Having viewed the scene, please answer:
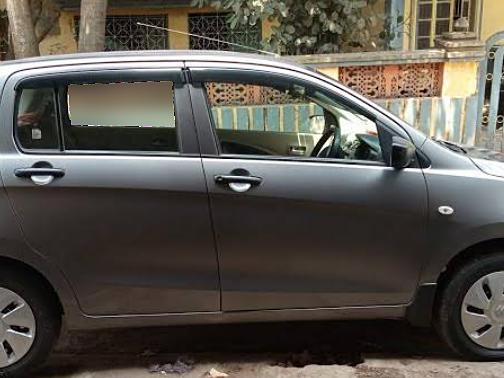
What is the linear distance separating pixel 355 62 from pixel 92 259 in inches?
141

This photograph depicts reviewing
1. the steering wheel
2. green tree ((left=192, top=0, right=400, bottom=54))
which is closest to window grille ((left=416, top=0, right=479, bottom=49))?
green tree ((left=192, top=0, right=400, bottom=54))

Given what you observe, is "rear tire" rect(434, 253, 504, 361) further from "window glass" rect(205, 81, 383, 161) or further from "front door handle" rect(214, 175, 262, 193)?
"front door handle" rect(214, 175, 262, 193)

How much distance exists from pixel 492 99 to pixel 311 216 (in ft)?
12.9

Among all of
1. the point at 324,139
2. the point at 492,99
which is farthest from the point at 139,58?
the point at 492,99

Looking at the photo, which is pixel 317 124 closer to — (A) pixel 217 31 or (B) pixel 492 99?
(B) pixel 492 99

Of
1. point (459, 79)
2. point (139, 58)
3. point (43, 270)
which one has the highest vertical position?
point (139, 58)

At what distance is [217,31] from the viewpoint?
930 centimetres

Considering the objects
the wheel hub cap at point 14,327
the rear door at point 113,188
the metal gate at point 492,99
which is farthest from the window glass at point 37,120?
the metal gate at point 492,99

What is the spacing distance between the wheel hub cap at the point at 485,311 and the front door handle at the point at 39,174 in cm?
237

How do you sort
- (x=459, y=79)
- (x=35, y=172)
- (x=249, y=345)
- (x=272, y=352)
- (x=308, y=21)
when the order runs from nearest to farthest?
(x=35, y=172), (x=272, y=352), (x=249, y=345), (x=459, y=79), (x=308, y=21)

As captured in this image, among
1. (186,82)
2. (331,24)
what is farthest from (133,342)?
(331,24)

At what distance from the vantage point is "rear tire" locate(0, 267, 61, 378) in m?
3.00

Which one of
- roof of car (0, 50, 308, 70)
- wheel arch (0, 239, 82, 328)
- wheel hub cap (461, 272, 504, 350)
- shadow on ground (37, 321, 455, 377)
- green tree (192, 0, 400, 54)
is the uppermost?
green tree (192, 0, 400, 54)

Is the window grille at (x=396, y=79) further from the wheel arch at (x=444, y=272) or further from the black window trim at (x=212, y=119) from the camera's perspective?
the wheel arch at (x=444, y=272)
